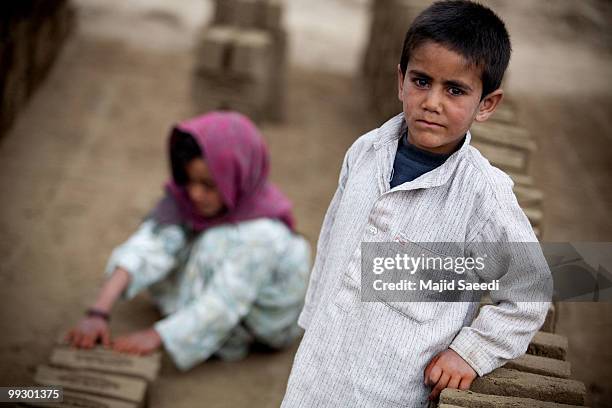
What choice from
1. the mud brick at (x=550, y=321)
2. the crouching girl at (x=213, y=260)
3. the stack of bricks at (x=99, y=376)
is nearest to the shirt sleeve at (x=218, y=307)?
the crouching girl at (x=213, y=260)

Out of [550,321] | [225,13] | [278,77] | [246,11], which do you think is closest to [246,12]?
[246,11]

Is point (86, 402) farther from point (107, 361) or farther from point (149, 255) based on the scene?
point (149, 255)

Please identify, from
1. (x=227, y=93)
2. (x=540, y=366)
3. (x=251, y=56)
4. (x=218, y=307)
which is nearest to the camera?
(x=540, y=366)

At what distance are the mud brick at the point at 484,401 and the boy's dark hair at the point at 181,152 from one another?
6.13 feet

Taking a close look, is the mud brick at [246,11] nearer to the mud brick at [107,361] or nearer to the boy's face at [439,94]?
the mud brick at [107,361]

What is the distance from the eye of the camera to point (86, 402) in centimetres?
297

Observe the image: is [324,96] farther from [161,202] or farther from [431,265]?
[431,265]

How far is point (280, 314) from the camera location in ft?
11.9

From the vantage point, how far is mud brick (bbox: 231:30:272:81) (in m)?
5.61

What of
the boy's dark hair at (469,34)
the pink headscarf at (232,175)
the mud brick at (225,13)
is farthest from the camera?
the mud brick at (225,13)

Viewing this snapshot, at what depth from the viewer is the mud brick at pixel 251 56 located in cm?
561

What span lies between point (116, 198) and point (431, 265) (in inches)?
133

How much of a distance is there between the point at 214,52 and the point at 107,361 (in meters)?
2.94

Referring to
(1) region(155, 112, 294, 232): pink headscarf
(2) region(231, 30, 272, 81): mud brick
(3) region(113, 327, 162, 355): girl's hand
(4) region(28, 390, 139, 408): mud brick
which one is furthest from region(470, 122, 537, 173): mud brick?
(2) region(231, 30, 272, 81): mud brick
